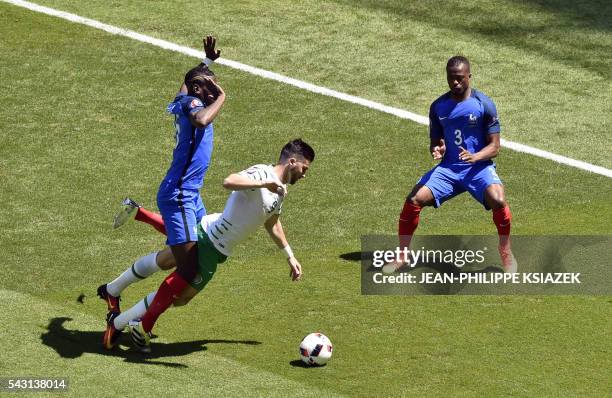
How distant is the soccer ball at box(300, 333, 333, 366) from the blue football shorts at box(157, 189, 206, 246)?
5.11ft

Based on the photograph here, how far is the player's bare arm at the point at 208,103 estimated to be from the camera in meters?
13.1

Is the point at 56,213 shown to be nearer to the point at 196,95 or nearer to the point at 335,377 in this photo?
the point at 196,95

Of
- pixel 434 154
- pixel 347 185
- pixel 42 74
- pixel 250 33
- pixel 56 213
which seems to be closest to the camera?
pixel 434 154

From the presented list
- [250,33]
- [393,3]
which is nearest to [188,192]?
[250,33]

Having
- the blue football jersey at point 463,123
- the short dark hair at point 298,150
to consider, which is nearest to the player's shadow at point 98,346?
the short dark hair at point 298,150

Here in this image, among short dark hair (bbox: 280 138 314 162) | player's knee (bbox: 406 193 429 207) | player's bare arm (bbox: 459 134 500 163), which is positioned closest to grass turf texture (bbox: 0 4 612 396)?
player's knee (bbox: 406 193 429 207)

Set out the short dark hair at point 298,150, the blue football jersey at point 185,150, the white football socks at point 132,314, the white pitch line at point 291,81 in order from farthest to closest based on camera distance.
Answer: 1. the white pitch line at point 291,81
2. the blue football jersey at point 185,150
3. the white football socks at point 132,314
4. the short dark hair at point 298,150

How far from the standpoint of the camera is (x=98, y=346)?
13305 mm

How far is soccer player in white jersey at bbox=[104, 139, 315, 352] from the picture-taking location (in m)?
13.0

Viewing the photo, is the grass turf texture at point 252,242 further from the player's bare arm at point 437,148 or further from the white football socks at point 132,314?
the player's bare arm at point 437,148

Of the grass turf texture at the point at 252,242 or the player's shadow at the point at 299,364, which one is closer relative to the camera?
the grass turf texture at the point at 252,242

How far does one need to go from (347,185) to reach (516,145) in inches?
123

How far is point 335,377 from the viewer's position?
12789 millimetres

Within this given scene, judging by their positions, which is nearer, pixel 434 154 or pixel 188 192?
pixel 188 192
